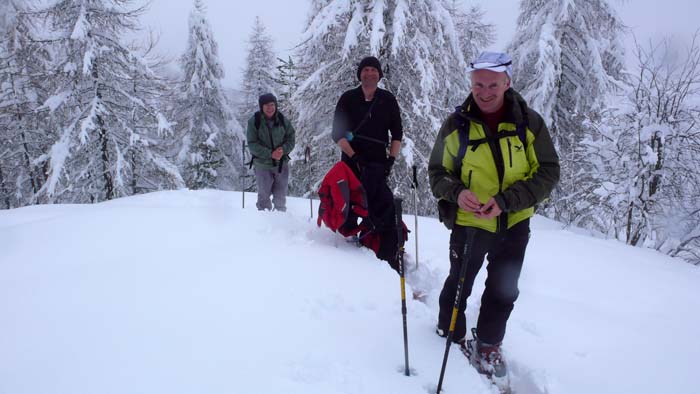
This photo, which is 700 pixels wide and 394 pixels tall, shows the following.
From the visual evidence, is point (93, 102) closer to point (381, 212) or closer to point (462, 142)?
point (381, 212)

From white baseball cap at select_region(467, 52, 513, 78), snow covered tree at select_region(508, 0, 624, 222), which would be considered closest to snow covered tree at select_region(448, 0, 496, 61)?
snow covered tree at select_region(508, 0, 624, 222)

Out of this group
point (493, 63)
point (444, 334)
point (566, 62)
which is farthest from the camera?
point (566, 62)

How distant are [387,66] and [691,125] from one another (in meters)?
7.02

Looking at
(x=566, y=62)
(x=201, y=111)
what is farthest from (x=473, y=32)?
(x=201, y=111)

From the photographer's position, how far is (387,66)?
32.9 feet

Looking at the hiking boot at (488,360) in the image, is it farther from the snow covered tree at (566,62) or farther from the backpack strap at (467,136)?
the snow covered tree at (566,62)

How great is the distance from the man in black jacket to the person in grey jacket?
77.3 inches

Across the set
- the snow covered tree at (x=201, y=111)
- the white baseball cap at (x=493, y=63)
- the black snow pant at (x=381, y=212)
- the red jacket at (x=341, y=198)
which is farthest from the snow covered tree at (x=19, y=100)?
the white baseball cap at (x=493, y=63)

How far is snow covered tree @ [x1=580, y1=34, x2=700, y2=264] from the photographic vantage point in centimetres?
820

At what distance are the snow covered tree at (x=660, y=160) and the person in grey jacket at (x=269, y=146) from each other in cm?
707

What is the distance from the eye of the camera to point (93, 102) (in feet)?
39.8

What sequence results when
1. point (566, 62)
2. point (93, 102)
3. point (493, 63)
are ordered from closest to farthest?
point (493, 63) → point (93, 102) → point (566, 62)

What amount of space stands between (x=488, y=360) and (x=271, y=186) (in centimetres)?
488

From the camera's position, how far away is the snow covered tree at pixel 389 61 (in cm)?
936
